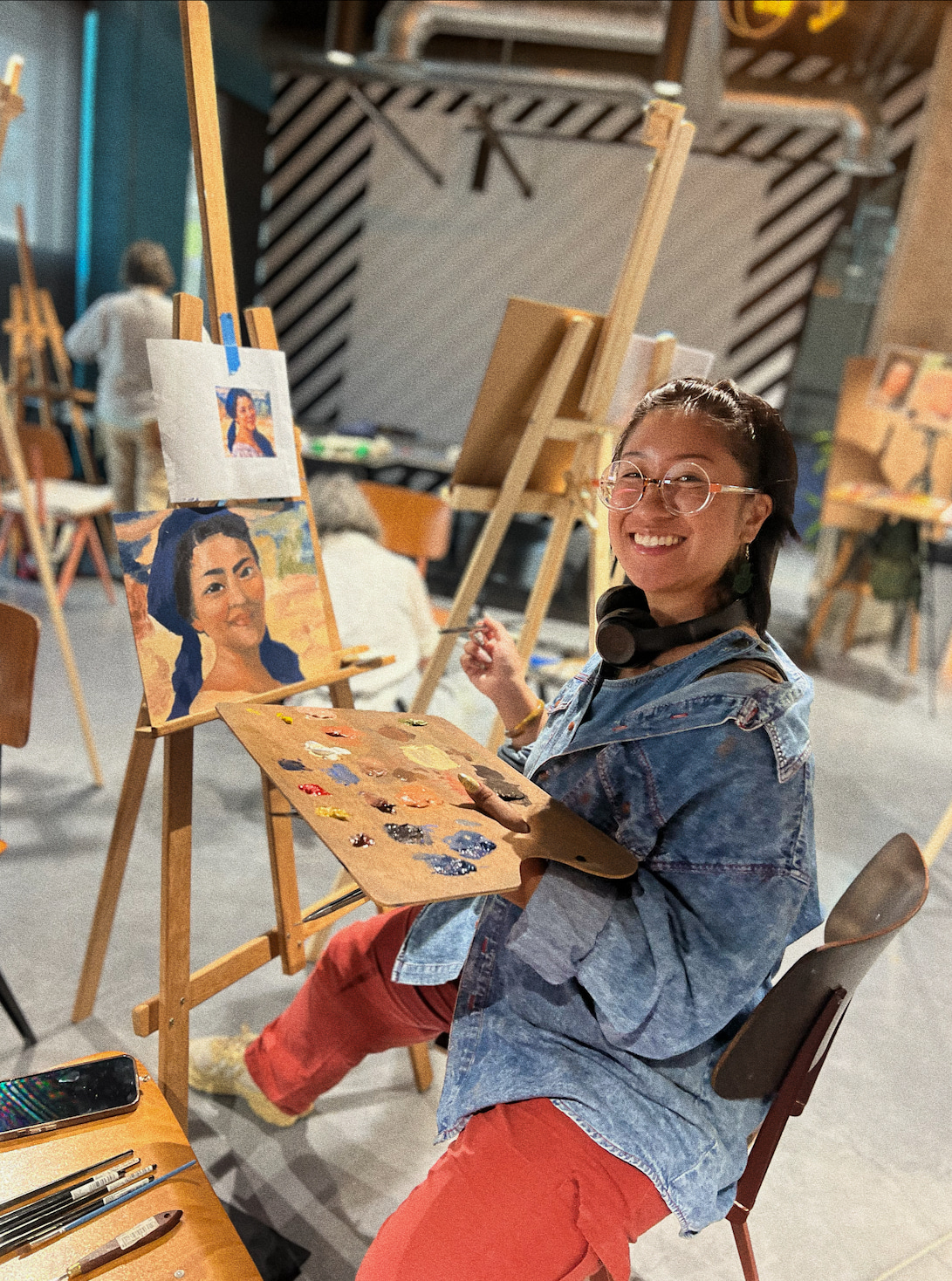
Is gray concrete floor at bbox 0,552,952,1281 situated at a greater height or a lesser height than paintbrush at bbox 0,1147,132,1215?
lesser

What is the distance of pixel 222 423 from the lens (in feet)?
5.30

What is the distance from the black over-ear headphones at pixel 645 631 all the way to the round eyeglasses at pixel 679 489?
136 mm

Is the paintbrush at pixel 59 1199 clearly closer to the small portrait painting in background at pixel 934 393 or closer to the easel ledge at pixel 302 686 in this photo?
the easel ledge at pixel 302 686

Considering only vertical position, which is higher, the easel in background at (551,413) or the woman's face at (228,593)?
the easel in background at (551,413)

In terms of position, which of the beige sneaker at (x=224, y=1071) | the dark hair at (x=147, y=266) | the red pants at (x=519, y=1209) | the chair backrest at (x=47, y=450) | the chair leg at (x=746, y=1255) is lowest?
the beige sneaker at (x=224, y=1071)

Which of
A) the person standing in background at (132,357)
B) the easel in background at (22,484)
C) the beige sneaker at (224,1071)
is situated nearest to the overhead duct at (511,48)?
the person standing in background at (132,357)

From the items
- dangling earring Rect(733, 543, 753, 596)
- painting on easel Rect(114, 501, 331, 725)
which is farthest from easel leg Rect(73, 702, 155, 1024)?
dangling earring Rect(733, 543, 753, 596)

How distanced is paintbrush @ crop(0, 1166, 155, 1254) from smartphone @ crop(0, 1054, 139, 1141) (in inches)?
4.3

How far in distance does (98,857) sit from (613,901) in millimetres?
1839

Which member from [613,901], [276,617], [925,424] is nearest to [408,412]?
[925,424]

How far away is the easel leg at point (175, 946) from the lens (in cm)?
145

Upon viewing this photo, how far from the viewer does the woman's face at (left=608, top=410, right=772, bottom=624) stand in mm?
1197

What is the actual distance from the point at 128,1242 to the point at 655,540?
1001mm

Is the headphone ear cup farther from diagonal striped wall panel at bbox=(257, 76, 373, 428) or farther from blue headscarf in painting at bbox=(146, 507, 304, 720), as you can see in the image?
diagonal striped wall panel at bbox=(257, 76, 373, 428)
